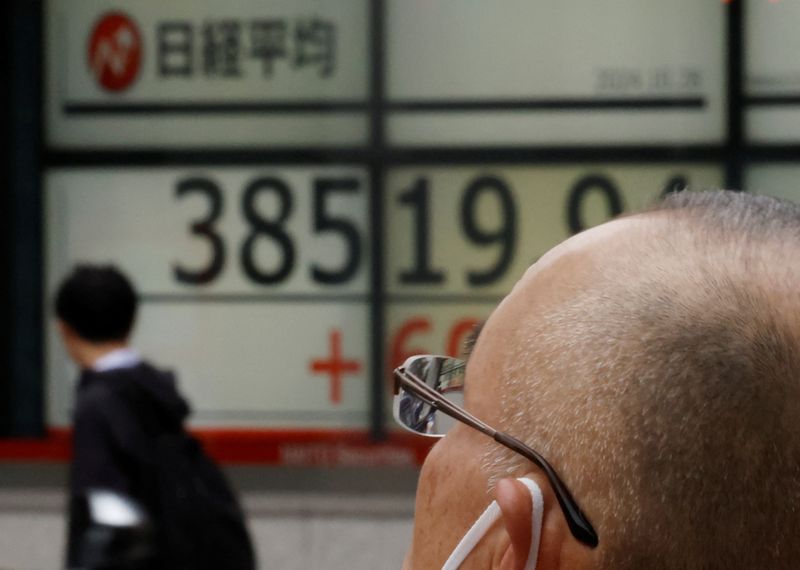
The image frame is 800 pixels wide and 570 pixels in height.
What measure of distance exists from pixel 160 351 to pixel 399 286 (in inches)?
41.8

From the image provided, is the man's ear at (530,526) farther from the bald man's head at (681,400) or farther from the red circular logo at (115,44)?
the red circular logo at (115,44)

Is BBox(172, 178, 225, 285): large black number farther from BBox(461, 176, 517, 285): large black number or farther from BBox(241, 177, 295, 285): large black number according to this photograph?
BBox(461, 176, 517, 285): large black number

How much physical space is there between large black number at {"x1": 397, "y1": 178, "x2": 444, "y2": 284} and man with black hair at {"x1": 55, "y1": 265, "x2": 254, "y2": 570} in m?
1.94

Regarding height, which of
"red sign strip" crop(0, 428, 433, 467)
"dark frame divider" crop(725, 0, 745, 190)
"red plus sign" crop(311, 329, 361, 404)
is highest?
"dark frame divider" crop(725, 0, 745, 190)

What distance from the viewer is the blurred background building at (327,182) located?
18.5 ft

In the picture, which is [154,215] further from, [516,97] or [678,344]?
[678,344]

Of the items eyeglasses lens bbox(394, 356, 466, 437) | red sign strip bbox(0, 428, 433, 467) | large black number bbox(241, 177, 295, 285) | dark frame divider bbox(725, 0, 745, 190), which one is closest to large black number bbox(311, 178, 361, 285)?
large black number bbox(241, 177, 295, 285)

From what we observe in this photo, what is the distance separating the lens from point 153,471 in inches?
148

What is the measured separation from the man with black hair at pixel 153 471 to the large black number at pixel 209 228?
6.16 ft

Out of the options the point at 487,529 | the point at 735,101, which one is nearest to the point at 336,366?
the point at 735,101

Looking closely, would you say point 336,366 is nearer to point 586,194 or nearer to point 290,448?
point 290,448


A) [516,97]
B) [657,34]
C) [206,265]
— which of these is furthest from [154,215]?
[657,34]

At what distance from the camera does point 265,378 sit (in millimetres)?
5766

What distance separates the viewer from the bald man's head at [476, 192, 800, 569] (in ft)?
3.84
